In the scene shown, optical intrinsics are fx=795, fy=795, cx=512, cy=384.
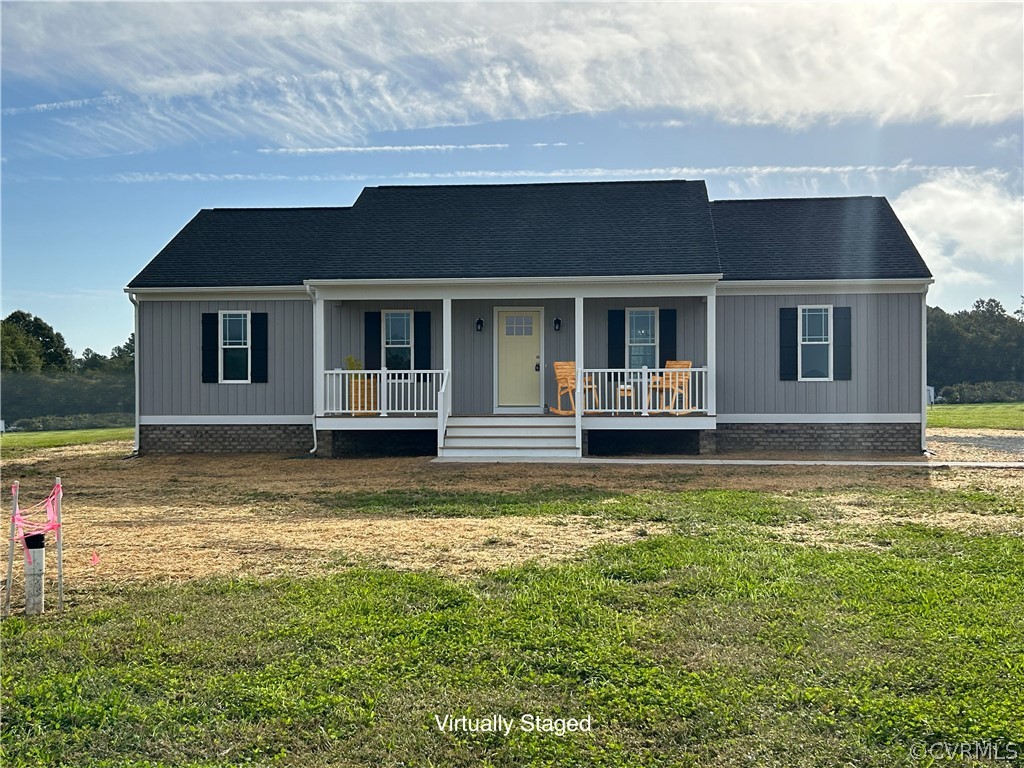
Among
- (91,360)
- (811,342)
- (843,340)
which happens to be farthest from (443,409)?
(91,360)

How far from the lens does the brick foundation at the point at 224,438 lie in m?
15.6

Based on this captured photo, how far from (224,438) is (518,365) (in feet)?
19.6

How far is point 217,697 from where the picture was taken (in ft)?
11.7

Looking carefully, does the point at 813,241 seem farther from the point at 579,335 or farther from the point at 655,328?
the point at 579,335

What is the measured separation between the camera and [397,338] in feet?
50.9

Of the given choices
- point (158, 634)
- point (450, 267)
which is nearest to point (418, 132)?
point (450, 267)

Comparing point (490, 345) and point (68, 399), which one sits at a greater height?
point (490, 345)

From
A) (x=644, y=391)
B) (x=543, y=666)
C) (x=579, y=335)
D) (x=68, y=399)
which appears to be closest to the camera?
(x=543, y=666)

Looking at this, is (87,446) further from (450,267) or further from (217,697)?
(217,697)

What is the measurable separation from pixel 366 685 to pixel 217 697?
2.17ft

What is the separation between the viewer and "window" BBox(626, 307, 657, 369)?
1511cm

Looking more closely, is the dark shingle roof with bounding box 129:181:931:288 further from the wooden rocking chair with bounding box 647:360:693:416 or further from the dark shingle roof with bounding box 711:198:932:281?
the wooden rocking chair with bounding box 647:360:693:416

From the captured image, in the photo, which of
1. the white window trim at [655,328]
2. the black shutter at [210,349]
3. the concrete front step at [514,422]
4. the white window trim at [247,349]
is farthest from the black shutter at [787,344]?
the black shutter at [210,349]

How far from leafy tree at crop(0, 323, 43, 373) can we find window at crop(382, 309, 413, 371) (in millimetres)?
22557
